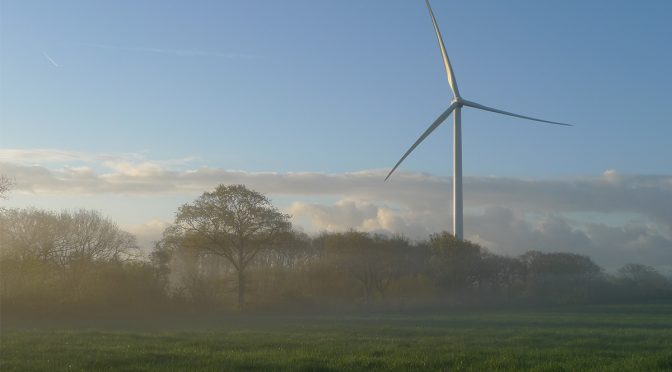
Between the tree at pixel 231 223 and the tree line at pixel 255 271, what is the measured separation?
0.30ft

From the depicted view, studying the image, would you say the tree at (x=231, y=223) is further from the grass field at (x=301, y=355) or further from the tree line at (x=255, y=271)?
the grass field at (x=301, y=355)

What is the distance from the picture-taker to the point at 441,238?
8644 cm

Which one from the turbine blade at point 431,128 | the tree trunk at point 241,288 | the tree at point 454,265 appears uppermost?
the turbine blade at point 431,128

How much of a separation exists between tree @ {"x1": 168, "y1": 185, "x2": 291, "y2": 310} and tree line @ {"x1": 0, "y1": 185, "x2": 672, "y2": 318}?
0.30 ft

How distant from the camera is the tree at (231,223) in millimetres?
62875

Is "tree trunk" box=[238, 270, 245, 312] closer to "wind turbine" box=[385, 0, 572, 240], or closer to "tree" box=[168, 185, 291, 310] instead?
"tree" box=[168, 185, 291, 310]

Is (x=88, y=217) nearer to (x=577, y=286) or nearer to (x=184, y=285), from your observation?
(x=184, y=285)

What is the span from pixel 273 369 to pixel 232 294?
4910 centimetres

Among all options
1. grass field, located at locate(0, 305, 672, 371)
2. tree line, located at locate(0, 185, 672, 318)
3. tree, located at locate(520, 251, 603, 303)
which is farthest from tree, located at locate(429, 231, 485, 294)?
grass field, located at locate(0, 305, 672, 371)

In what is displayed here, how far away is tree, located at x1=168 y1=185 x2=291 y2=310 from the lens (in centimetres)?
6288

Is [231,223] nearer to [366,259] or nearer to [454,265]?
[366,259]

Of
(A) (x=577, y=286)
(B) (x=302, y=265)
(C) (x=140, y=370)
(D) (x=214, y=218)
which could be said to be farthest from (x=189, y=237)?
(A) (x=577, y=286)

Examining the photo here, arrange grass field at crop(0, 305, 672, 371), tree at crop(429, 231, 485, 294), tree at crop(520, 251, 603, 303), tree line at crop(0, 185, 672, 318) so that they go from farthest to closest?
tree at crop(520, 251, 603, 303), tree at crop(429, 231, 485, 294), tree line at crop(0, 185, 672, 318), grass field at crop(0, 305, 672, 371)

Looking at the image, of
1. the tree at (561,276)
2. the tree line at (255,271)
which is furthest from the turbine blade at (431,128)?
the tree at (561,276)
